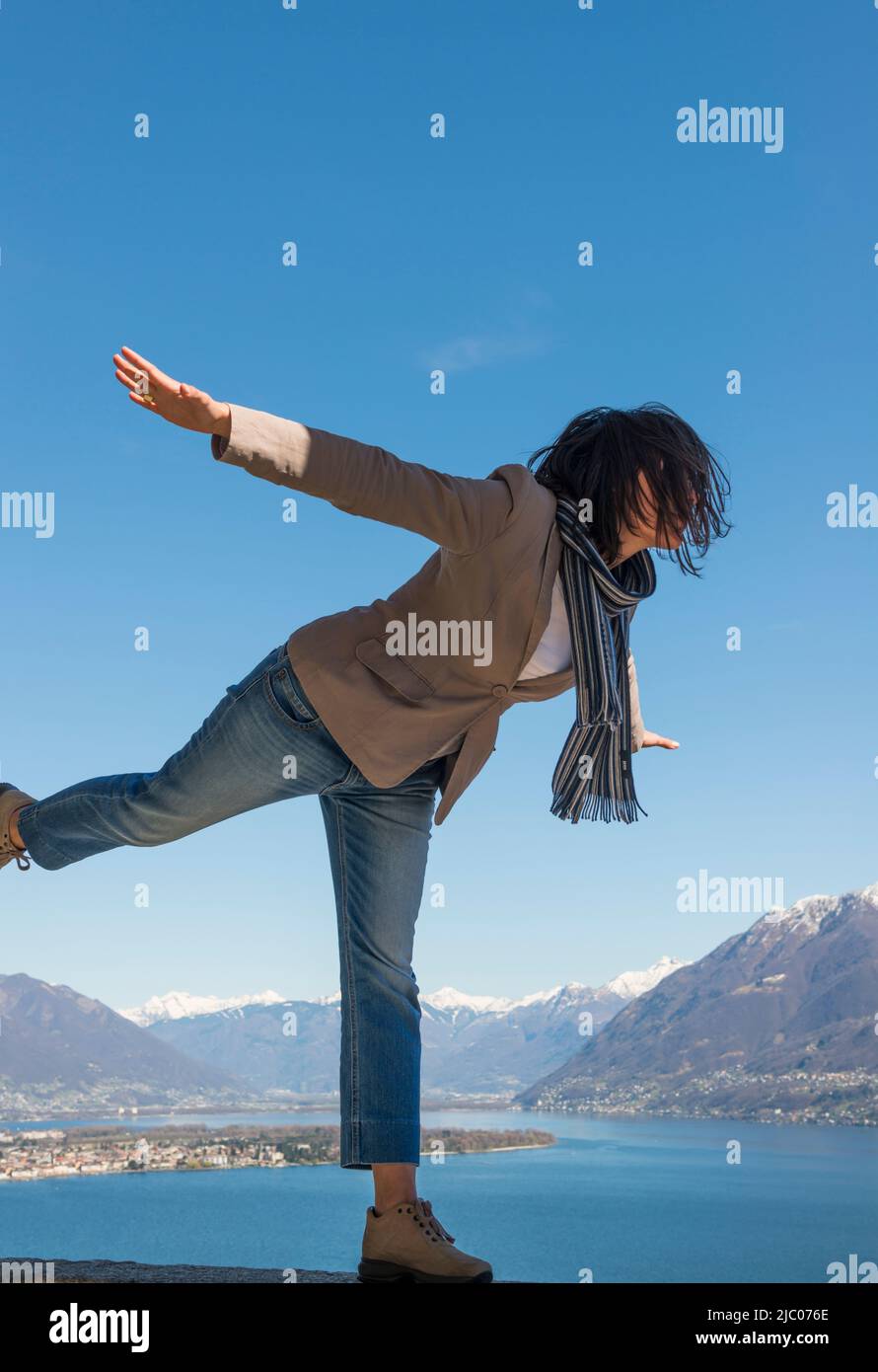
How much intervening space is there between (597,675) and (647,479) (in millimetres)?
367

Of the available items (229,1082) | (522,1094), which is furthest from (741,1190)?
(229,1082)

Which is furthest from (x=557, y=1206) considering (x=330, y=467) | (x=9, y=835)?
(x=330, y=467)

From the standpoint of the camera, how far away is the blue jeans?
81.2 inches

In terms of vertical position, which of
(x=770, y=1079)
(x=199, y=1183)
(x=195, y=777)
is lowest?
(x=199, y=1183)

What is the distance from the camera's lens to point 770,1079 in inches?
4508

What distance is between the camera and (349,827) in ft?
7.15

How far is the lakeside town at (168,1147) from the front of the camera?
287 ft

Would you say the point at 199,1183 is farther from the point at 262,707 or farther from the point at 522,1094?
the point at 262,707

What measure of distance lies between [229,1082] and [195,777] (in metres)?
141

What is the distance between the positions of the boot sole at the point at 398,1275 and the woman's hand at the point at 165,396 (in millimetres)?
1494

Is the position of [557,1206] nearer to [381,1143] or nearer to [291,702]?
[381,1143]
